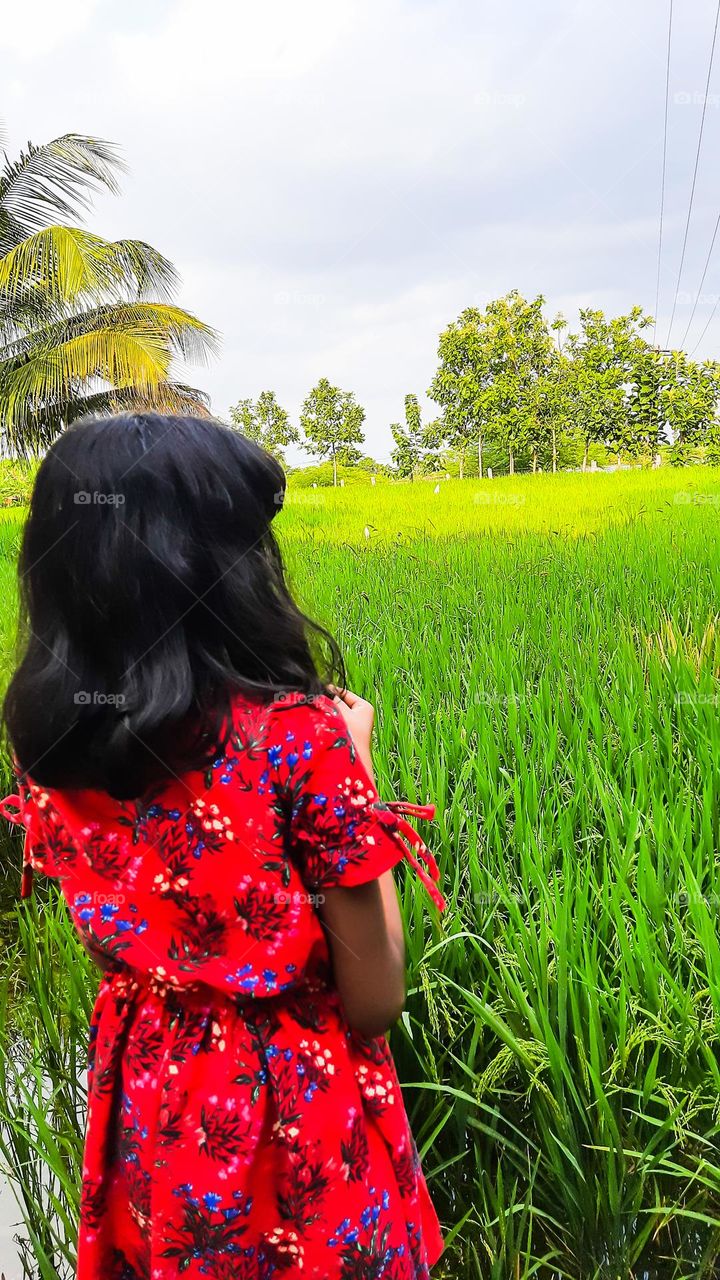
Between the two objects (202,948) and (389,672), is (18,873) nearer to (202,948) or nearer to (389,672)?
(389,672)

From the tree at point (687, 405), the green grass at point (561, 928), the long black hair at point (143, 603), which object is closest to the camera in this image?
the long black hair at point (143, 603)

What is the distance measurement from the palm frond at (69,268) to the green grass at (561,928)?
18.6ft

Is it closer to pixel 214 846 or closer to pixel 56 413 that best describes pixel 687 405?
pixel 56 413

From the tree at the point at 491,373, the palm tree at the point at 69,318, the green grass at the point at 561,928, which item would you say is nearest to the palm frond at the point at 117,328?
the palm tree at the point at 69,318

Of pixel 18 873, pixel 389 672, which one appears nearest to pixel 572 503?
pixel 389 672

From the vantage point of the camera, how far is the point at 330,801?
0.59 m

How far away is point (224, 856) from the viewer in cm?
62

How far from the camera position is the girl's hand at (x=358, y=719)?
664 mm

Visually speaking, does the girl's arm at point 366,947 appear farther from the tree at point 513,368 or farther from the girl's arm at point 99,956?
the tree at point 513,368

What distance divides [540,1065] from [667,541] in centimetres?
398

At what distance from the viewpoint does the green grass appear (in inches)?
38.5

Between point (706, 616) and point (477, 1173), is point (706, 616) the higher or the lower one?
the higher one

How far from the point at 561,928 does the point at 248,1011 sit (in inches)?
20.7

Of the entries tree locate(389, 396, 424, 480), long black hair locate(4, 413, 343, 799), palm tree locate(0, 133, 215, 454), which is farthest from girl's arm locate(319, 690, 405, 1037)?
tree locate(389, 396, 424, 480)
